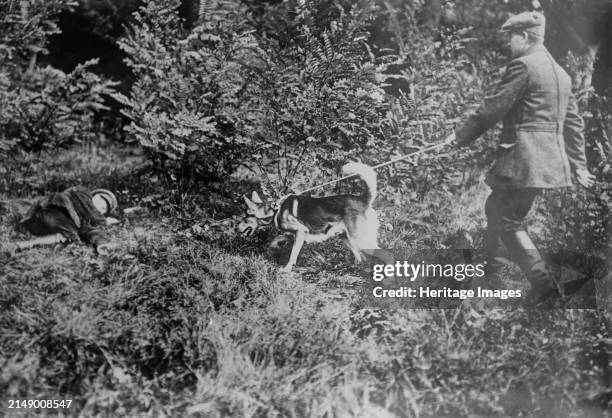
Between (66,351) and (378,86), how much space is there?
8.91ft

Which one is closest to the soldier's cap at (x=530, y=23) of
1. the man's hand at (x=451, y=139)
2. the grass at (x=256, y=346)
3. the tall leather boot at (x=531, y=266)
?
the man's hand at (x=451, y=139)

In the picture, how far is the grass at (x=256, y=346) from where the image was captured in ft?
8.99

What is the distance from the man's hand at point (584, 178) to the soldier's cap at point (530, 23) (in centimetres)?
92

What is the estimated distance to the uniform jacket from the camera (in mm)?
3072

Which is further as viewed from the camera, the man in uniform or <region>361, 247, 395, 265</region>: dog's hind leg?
<region>361, 247, 395, 265</region>: dog's hind leg

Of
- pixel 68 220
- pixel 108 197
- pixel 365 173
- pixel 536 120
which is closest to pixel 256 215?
pixel 365 173

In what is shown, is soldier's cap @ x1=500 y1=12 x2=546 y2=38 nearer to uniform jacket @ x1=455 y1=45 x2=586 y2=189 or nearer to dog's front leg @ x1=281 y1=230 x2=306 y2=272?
uniform jacket @ x1=455 y1=45 x2=586 y2=189

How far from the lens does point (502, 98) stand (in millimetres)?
3092

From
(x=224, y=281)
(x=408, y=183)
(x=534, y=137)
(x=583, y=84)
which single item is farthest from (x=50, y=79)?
(x=583, y=84)

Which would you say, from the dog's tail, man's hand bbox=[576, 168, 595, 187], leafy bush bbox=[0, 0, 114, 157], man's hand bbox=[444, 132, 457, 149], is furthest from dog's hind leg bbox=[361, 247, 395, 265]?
leafy bush bbox=[0, 0, 114, 157]

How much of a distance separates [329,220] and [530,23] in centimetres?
182

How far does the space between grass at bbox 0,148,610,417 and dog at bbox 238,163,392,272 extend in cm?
24

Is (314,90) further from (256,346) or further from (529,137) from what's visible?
(256,346)

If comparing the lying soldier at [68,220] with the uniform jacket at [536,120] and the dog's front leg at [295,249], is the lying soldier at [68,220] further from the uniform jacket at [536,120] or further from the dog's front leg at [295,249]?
the uniform jacket at [536,120]
